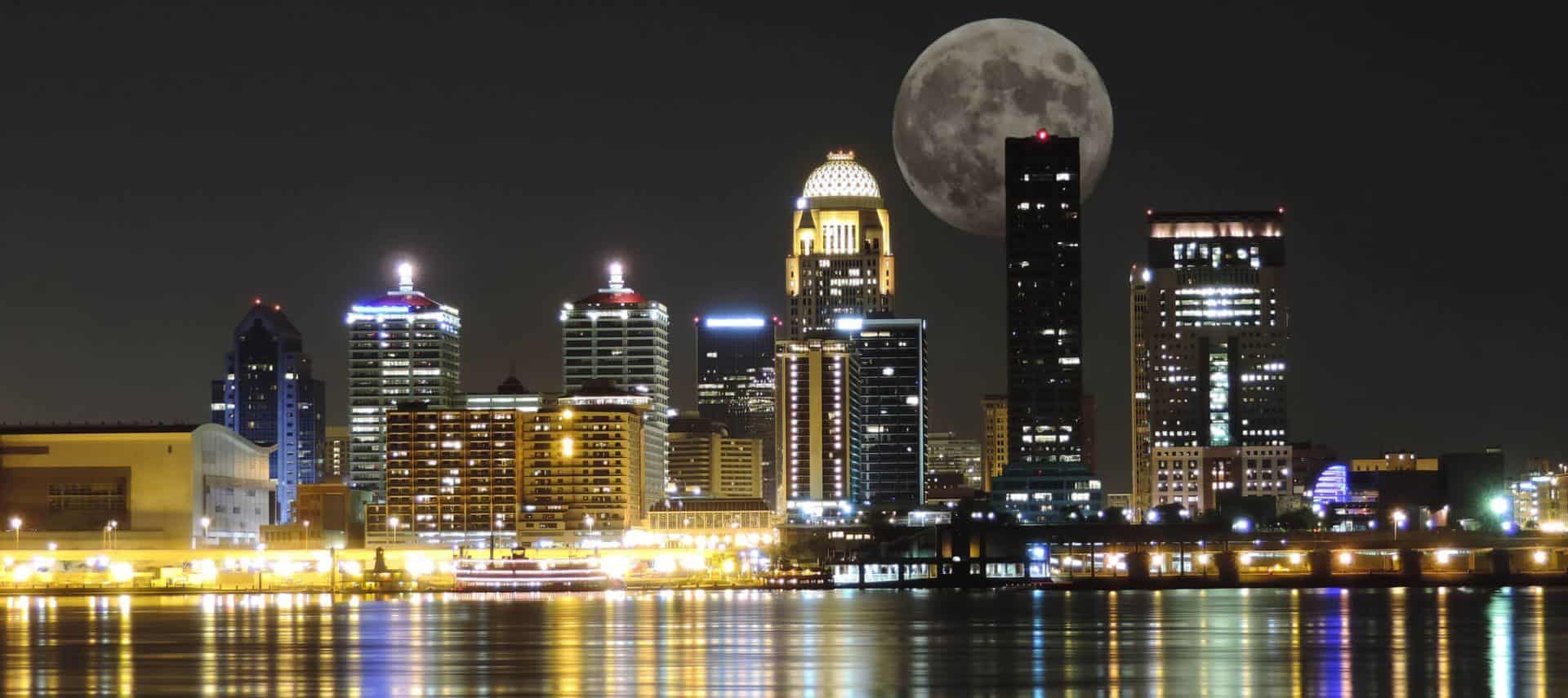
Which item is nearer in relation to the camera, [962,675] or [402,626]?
[962,675]

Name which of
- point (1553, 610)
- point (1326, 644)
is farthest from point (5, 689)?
point (1553, 610)

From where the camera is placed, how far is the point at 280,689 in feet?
288

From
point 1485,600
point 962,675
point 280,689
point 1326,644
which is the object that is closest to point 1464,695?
point 962,675

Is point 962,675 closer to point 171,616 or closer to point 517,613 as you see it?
point 517,613

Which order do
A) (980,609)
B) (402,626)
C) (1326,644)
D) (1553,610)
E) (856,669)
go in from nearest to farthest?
(856,669) < (1326,644) < (402,626) < (1553,610) < (980,609)

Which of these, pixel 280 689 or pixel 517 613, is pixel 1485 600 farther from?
pixel 280 689

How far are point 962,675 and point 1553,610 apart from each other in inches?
3050

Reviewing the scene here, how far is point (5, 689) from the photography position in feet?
290

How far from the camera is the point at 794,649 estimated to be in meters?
109

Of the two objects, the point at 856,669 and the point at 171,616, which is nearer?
the point at 856,669

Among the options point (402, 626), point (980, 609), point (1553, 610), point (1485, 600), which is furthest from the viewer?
point (1485, 600)

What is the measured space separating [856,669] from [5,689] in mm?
34494

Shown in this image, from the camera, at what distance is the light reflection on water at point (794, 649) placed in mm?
88250

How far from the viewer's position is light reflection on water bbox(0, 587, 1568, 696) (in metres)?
88.2
